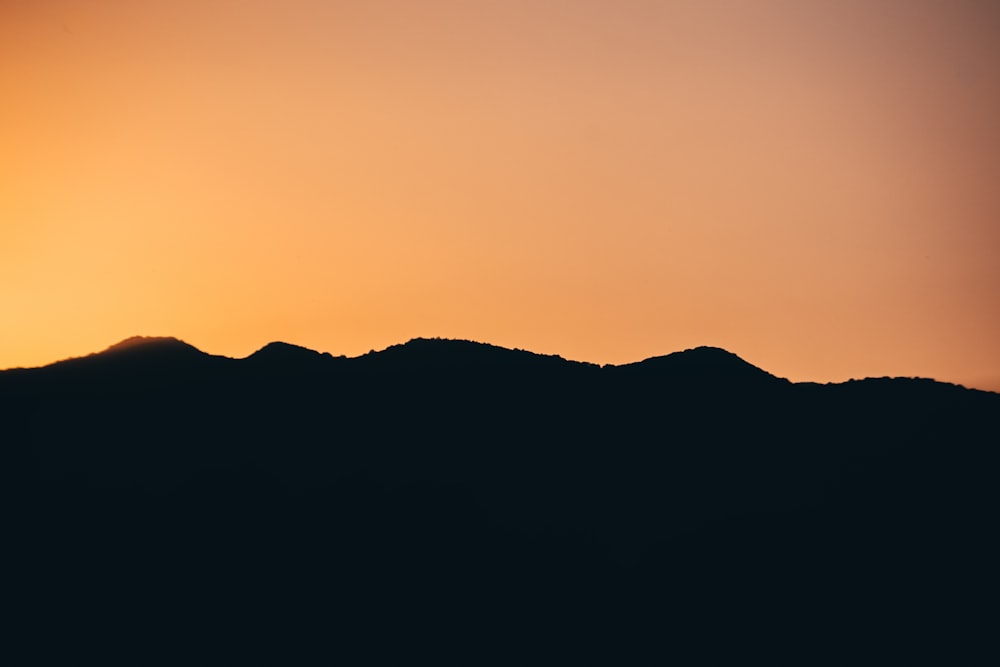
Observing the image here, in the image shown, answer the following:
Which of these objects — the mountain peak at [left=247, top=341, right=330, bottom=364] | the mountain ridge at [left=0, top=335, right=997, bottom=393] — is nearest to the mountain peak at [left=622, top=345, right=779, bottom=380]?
the mountain ridge at [left=0, top=335, right=997, bottom=393]

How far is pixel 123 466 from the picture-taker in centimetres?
11800

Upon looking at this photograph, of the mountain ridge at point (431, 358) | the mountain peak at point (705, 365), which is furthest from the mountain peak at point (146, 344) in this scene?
the mountain peak at point (705, 365)

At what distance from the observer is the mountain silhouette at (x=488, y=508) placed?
4048 inches

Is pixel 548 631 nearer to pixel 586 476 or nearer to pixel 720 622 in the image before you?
pixel 720 622

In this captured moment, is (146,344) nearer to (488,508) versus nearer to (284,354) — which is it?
(284,354)

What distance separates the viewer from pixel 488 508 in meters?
118

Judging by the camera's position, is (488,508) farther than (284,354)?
No

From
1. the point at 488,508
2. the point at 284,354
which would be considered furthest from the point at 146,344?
the point at 488,508

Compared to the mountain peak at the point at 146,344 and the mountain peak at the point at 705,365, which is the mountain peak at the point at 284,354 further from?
the mountain peak at the point at 705,365

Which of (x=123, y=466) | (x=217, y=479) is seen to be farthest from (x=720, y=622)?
(x=123, y=466)

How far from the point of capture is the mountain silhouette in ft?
337

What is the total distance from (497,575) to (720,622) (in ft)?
63.0

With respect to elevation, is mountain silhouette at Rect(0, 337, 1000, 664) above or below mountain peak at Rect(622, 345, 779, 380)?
below

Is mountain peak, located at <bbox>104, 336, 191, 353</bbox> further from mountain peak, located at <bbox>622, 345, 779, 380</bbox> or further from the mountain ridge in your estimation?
mountain peak, located at <bbox>622, 345, 779, 380</bbox>
